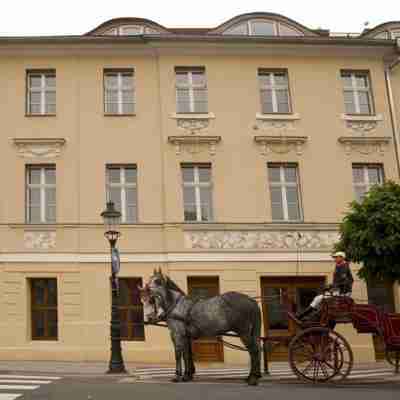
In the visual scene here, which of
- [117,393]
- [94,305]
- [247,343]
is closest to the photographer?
[117,393]

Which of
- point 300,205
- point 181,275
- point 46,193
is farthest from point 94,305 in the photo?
point 300,205

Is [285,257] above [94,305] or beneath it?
above

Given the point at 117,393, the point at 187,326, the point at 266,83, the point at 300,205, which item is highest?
the point at 266,83

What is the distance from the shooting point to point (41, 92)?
64.7 ft

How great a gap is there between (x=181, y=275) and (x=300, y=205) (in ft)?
15.2

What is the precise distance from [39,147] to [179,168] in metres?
4.65

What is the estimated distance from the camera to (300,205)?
19.3m

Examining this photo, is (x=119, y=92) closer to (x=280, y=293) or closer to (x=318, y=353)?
(x=280, y=293)

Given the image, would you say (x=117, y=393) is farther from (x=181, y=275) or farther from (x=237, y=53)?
(x=237, y=53)

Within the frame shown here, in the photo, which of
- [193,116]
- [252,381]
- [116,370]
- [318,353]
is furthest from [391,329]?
[193,116]

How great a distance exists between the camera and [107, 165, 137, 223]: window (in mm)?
18906

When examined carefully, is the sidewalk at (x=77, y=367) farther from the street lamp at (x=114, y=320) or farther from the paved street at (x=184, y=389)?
the paved street at (x=184, y=389)

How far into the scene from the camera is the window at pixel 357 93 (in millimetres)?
20516

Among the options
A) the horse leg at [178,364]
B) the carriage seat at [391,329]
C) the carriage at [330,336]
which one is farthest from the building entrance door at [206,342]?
the carriage seat at [391,329]
